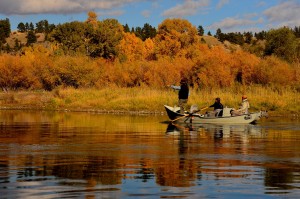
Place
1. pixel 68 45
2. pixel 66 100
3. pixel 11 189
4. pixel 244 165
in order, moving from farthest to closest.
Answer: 1. pixel 68 45
2. pixel 66 100
3. pixel 244 165
4. pixel 11 189

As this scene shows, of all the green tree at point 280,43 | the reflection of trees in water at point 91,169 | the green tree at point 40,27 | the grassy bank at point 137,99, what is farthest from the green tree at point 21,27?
the reflection of trees in water at point 91,169

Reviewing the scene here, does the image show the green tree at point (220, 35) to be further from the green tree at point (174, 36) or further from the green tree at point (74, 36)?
the green tree at point (74, 36)

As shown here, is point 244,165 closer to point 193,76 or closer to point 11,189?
point 11,189

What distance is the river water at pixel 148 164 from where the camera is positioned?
13.6m

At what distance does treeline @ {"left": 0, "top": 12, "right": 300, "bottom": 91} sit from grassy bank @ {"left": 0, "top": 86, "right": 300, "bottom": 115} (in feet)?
12.7

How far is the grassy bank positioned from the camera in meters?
47.8

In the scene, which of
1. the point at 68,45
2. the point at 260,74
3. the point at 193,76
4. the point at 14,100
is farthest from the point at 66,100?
the point at 68,45

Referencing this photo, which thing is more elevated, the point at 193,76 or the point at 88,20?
the point at 88,20

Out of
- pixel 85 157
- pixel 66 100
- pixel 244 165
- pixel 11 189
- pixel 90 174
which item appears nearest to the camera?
pixel 11 189

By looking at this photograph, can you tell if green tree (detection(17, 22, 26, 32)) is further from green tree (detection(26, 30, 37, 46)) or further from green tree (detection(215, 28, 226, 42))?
green tree (detection(215, 28, 226, 42))

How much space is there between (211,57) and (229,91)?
845 cm

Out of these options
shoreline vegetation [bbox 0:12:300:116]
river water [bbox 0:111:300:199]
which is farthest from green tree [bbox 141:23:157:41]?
river water [bbox 0:111:300:199]

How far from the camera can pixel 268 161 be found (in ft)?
60.5

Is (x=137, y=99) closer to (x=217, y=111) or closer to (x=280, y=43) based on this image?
(x=217, y=111)
